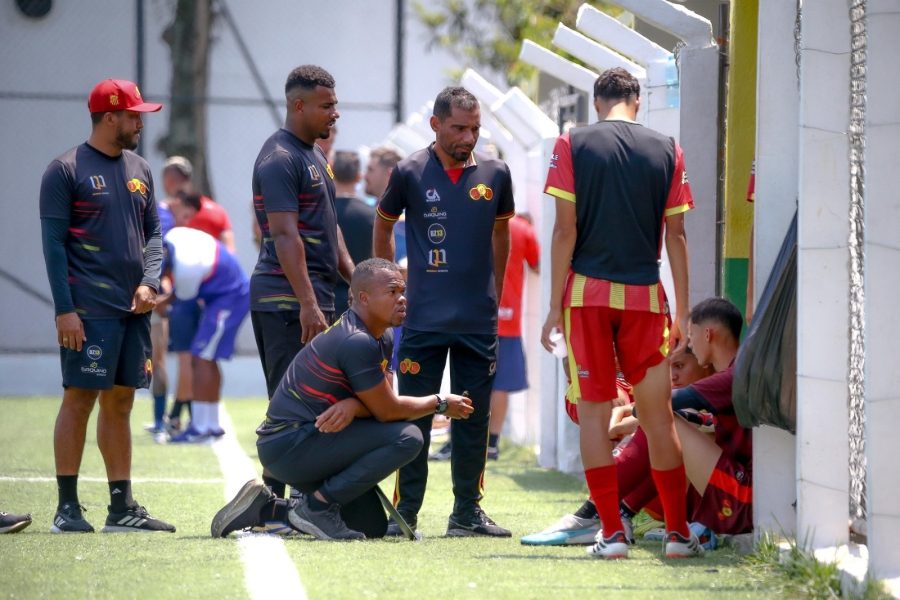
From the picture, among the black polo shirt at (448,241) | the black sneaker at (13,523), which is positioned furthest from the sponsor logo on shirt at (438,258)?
the black sneaker at (13,523)

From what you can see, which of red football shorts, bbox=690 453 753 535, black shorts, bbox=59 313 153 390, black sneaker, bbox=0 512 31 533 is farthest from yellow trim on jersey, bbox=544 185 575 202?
black sneaker, bbox=0 512 31 533

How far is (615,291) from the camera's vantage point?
5.92 m

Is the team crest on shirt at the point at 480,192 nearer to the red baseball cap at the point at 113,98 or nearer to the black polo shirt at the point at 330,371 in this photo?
the black polo shirt at the point at 330,371

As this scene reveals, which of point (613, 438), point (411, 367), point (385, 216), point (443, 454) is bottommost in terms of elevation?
point (443, 454)

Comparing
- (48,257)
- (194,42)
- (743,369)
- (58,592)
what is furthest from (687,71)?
(194,42)

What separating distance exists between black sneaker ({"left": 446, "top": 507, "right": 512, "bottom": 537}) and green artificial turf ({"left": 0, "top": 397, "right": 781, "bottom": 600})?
0.09m

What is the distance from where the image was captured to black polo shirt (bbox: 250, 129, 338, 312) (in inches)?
261

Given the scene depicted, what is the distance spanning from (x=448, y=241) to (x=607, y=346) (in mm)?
1092

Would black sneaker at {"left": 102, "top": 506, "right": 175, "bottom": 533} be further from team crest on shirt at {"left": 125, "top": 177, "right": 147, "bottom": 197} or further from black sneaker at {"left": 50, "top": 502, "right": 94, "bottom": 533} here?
team crest on shirt at {"left": 125, "top": 177, "right": 147, "bottom": 197}

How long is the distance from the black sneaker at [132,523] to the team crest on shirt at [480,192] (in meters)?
2.08

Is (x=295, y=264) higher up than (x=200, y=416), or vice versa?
(x=295, y=264)

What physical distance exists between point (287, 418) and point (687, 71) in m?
2.86

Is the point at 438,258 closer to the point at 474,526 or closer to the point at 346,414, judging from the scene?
the point at 346,414

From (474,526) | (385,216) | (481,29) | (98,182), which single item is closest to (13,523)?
(98,182)
